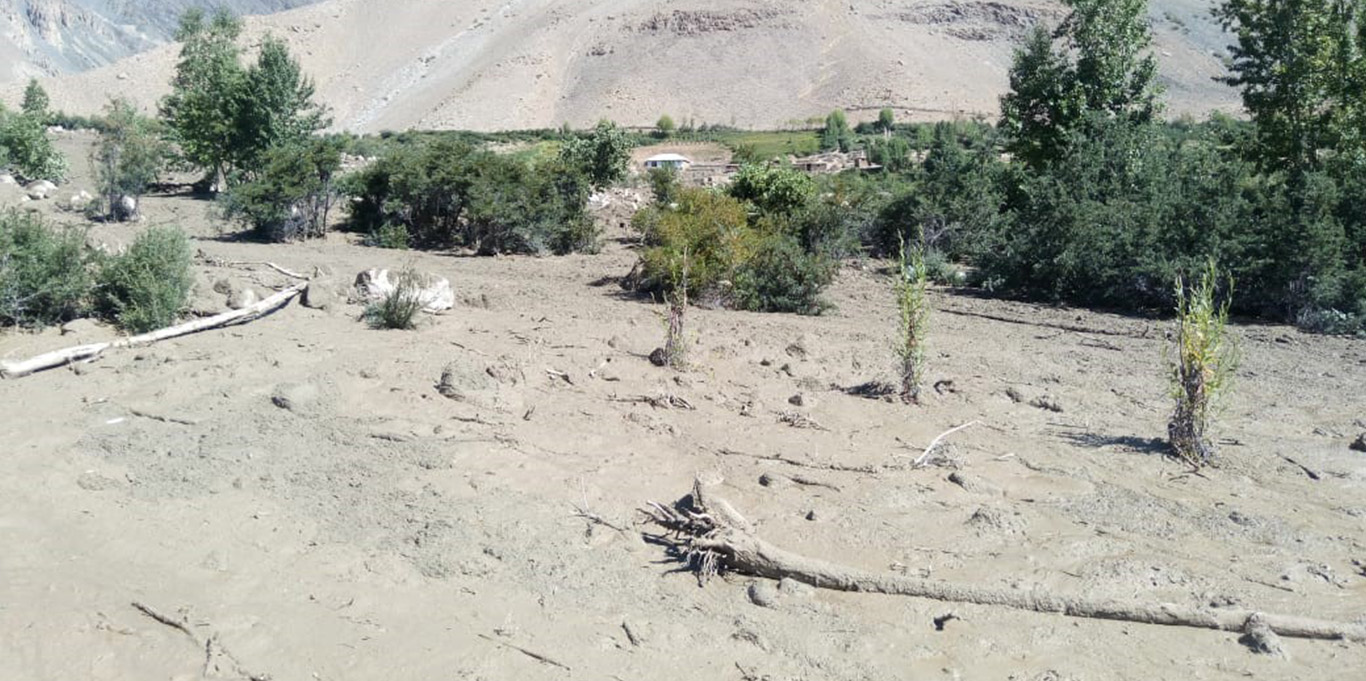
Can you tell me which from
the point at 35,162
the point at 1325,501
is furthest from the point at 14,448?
the point at 35,162

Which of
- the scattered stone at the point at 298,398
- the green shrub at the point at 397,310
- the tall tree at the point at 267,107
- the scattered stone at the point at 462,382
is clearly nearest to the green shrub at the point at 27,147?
the tall tree at the point at 267,107

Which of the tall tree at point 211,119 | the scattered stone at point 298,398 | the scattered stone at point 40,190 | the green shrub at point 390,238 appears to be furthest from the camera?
the tall tree at point 211,119

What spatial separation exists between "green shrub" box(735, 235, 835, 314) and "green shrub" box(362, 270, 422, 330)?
4089 millimetres

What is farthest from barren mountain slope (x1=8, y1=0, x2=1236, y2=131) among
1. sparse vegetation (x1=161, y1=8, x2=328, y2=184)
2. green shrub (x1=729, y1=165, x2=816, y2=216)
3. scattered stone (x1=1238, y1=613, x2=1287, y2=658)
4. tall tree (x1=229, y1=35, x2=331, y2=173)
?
scattered stone (x1=1238, y1=613, x2=1287, y2=658)

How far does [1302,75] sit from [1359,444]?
37.9 ft

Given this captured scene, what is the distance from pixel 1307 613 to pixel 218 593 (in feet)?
17.0

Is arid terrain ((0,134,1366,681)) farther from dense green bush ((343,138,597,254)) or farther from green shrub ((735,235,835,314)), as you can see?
dense green bush ((343,138,597,254))

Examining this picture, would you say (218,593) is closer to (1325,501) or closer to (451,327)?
(451,327)

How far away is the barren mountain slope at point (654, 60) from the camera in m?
84.0

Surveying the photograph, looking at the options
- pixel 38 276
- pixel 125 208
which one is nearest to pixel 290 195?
pixel 125 208

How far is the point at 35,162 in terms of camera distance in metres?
26.6

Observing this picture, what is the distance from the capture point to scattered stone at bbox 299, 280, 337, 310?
11.1 metres

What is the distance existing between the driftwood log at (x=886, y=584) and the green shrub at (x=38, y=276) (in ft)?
23.8

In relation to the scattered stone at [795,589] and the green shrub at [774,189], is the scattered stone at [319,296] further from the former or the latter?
the green shrub at [774,189]
